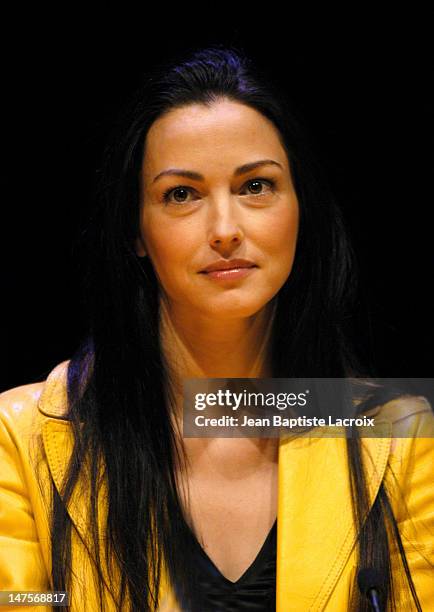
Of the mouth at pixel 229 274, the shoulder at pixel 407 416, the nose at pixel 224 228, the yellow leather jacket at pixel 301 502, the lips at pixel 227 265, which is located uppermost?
the nose at pixel 224 228

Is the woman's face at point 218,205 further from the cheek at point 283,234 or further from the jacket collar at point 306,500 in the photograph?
the jacket collar at point 306,500

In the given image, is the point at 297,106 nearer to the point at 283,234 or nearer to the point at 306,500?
the point at 283,234

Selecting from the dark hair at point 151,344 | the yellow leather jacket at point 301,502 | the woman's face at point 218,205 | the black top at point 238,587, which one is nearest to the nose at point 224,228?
the woman's face at point 218,205

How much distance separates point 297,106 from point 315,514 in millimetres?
722

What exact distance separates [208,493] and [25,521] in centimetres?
32

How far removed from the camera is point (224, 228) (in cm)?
160

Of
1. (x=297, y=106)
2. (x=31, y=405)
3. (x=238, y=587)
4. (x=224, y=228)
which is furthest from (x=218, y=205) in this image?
(x=238, y=587)

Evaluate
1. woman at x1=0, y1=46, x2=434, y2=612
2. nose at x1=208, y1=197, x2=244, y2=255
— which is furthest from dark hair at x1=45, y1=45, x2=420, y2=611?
nose at x1=208, y1=197, x2=244, y2=255

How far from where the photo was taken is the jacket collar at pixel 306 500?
62.8 inches

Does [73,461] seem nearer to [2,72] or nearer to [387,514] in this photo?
[387,514]

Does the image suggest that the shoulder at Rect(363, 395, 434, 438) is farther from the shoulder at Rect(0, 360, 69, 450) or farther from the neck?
the shoulder at Rect(0, 360, 69, 450)

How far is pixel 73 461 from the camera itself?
166 centimetres

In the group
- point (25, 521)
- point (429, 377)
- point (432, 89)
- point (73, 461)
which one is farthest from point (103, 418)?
point (432, 89)

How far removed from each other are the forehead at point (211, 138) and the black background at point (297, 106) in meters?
0.13
